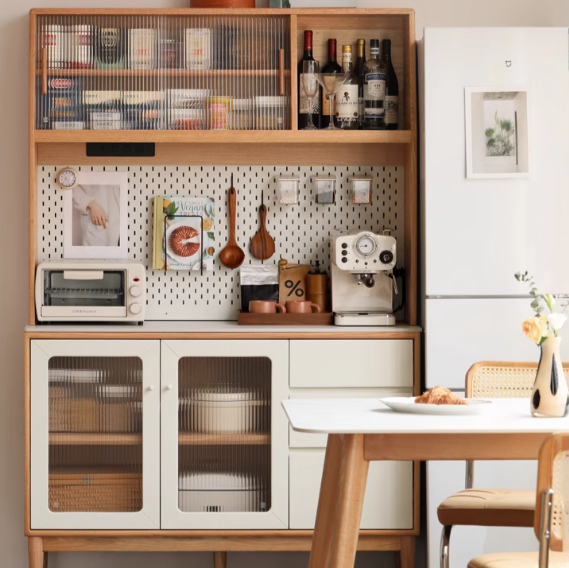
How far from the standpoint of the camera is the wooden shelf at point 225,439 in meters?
3.29

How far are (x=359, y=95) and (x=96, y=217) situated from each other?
1226 millimetres

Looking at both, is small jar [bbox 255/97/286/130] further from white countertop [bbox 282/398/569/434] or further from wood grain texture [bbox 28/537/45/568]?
wood grain texture [bbox 28/537/45/568]

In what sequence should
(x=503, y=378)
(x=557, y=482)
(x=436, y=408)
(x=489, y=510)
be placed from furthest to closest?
(x=503, y=378)
(x=489, y=510)
(x=436, y=408)
(x=557, y=482)

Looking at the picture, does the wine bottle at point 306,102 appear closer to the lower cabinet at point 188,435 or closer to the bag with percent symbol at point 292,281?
the bag with percent symbol at point 292,281

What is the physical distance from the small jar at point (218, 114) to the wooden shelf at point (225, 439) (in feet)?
3.98

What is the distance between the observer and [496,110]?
3.25m

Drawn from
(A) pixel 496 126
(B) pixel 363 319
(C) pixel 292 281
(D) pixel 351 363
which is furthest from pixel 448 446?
(C) pixel 292 281

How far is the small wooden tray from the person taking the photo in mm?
3459

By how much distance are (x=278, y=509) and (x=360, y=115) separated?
1607 mm

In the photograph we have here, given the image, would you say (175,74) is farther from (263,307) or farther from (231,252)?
(263,307)

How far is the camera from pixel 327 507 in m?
2.40

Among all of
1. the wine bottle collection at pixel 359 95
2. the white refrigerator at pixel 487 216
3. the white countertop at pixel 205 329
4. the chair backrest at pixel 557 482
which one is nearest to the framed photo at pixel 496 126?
the white refrigerator at pixel 487 216

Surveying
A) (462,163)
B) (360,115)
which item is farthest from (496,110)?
(360,115)

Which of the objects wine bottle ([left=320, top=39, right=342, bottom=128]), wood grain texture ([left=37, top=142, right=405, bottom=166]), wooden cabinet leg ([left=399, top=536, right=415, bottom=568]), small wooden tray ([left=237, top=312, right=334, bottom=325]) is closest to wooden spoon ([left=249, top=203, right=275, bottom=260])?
wood grain texture ([left=37, top=142, right=405, bottom=166])
